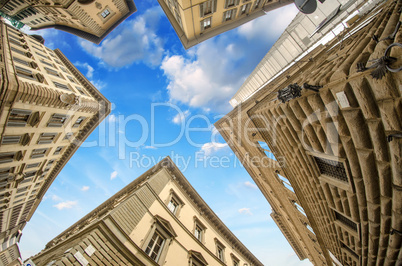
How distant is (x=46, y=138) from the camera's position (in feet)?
58.7

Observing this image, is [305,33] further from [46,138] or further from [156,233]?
[46,138]

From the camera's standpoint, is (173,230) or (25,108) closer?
(173,230)

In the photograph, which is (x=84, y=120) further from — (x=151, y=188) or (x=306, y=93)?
(x=306, y=93)

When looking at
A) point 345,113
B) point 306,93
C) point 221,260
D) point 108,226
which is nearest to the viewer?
point 345,113

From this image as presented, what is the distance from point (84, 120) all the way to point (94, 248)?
2080 cm

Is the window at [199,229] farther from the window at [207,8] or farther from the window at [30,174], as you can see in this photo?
the window at [207,8]

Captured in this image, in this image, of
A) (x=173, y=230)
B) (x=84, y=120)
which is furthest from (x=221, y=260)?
(x=84, y=120)

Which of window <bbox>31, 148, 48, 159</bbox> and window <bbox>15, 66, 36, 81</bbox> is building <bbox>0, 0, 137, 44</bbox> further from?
window <bbox>31, 148, 48, 159</bbox>

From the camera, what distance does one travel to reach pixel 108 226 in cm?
833

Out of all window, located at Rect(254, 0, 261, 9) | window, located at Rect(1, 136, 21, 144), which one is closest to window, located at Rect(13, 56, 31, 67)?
window, located at Rect(1, 136, 21, 144)

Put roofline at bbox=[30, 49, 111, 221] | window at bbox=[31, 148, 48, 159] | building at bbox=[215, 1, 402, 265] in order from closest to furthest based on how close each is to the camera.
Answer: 1. building at bbox=[215, 1, 402, 265]
2. window at bbox=[31, 148, 48, 159]
3. roofline at bbox=[30, 49, 111, 221]

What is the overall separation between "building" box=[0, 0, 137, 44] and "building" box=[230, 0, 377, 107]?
27.2 m

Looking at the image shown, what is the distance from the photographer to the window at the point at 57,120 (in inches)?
663

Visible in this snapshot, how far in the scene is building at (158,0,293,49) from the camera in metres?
16.2
